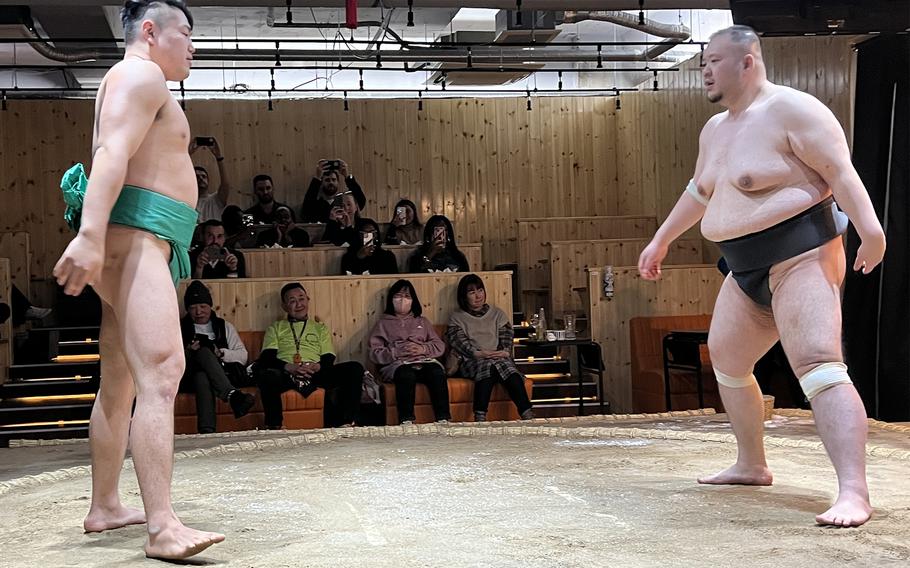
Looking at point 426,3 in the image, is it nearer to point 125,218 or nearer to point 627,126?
point 627,126

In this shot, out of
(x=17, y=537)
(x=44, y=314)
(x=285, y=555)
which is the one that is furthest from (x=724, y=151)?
(x=44, y=314)

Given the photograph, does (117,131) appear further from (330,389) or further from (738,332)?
(330,389)

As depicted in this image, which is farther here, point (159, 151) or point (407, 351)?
point (407, 351)

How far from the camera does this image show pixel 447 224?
7.50 metres

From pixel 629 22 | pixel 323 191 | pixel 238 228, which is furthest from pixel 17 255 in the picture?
pixel 629 22

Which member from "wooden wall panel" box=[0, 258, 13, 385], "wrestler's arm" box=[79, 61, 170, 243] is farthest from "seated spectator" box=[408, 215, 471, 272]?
"wrestler's arm" box=[79, 61, 170, 243]

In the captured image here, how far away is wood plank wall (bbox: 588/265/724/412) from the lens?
23.8ft

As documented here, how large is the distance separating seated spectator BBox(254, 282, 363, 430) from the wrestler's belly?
138 inches

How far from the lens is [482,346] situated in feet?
20.5

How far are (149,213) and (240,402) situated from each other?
139 inches

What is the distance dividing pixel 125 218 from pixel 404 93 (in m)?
9.52

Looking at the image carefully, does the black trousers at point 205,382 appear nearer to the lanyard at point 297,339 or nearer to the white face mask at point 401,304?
the lanyard at point 297,339

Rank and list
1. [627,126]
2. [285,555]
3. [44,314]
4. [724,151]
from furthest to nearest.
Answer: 1. [627,126]
2. [44,314]
3. [724,151]
4. [285,555]

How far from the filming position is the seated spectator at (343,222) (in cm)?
808
